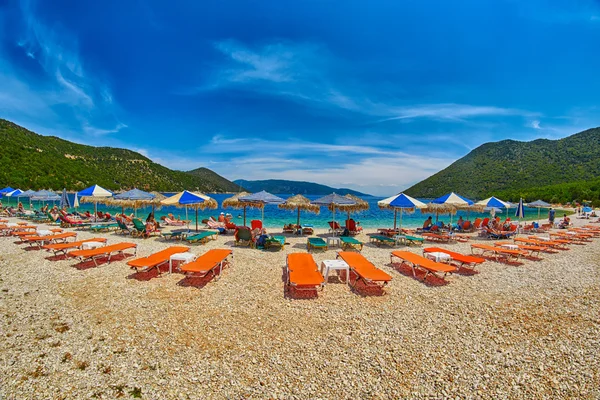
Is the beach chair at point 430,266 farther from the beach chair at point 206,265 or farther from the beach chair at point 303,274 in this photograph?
the beach chair at point 206,265

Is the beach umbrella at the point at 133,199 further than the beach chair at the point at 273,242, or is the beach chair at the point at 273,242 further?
the beach umbrella at the point at 133,199

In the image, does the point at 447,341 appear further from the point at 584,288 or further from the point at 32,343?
the point at 32,343

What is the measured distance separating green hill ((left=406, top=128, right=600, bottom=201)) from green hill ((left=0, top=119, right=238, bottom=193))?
83.7 metres

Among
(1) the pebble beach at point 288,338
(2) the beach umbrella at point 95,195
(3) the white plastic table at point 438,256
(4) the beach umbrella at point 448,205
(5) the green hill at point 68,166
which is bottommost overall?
(1) the pebble beach at point 288,338

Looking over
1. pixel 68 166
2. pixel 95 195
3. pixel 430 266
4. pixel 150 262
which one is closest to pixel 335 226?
pixel 430 266

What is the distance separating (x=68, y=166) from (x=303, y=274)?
72599mm

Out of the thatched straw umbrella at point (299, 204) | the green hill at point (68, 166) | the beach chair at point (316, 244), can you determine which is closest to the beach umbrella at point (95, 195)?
the thatched straw umbrella at point (299, 204)

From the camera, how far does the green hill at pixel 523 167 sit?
65.0 metres

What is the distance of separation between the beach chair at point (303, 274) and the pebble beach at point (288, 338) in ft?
1.16

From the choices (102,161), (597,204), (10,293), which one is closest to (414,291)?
(10,293)

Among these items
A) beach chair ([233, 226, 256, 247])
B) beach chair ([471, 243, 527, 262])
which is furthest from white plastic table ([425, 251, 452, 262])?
beach chair ([233, 226, 256, 247])

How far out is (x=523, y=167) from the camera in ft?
236

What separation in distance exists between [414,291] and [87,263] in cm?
941

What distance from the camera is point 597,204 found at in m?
46.2
